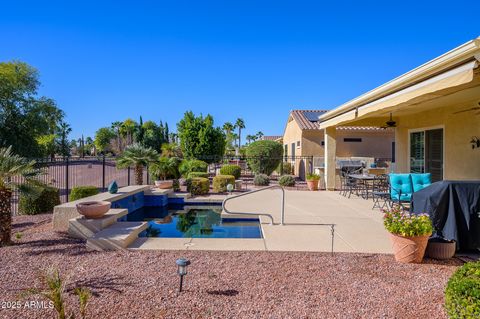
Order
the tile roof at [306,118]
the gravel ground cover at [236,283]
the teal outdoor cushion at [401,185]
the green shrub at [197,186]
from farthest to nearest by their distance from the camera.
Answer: the tile roof at [306,118], the green shrub at [197,186], the teal outdoor cushion at [401,185], the gravel ground cover at [236,283]

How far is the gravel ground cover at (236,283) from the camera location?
126 inches

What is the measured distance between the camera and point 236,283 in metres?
3.85

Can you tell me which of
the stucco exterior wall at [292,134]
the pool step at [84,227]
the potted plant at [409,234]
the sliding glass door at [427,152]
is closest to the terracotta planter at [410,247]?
the potted plant at [409,234]

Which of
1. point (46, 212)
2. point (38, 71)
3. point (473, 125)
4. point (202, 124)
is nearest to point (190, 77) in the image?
point (202, 124)

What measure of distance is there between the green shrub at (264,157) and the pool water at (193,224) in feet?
Answer: 27.3

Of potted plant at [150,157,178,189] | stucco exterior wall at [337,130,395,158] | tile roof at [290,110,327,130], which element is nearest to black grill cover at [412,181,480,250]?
potted plant at [150,157,178,189]

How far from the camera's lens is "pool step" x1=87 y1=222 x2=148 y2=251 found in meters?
5.19

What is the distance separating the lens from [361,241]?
5699mm

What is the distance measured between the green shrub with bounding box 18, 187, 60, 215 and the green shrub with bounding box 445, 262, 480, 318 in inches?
363

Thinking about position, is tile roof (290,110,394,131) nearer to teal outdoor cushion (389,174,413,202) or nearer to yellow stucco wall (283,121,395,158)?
yellow stucco wall (283,121,395,158)

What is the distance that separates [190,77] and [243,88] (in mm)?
4651

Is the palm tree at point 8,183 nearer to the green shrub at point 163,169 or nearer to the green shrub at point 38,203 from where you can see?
the green shrub at point 38,203

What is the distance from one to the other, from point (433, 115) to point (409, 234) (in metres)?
7.50

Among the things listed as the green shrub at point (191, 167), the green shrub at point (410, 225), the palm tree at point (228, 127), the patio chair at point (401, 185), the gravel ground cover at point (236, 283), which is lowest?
the gravel ground cover at point (236, 283)
